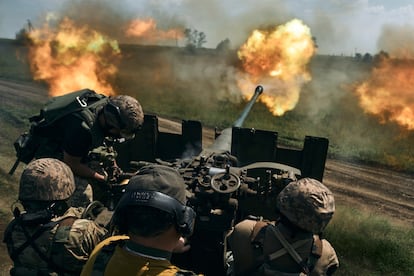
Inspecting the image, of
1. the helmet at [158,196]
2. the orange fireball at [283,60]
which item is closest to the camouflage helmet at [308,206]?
the helmet at [158,196]

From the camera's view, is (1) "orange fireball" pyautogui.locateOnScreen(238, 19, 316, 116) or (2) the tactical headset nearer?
(2) the tactical headset

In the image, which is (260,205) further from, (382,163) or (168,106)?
(168,106)

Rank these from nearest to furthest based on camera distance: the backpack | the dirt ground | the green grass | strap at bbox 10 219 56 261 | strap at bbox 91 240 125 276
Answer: strap at bbox 91 240 125 276
strap at bbox 10 219 56 261
the backpack
the green grass
the dirt ground

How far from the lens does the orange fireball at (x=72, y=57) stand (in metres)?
19.0

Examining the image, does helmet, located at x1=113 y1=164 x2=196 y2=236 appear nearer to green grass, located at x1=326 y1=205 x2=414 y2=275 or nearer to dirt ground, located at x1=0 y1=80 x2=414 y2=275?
green grass, located at x1=326 y1=205 x2=414 y2=275

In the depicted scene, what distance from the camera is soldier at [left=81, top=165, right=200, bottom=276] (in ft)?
7.39

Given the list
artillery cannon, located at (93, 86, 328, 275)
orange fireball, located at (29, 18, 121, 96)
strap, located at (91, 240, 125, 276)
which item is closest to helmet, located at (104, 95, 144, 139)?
artillery cannon, located at (93, 86, 328, 275)

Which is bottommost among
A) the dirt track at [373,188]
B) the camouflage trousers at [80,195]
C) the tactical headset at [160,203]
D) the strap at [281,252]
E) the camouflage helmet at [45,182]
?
the dirt track at [373,188]

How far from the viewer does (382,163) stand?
16.6m

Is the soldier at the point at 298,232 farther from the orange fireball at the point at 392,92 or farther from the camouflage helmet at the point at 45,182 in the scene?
the orange fireball at the point at 392,92

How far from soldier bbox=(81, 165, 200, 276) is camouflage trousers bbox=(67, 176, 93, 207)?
3.90 meters

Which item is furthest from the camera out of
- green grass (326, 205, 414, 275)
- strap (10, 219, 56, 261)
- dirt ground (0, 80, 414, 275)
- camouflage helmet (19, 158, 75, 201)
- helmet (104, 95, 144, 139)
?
dirt ground (0, 80, 414, 275)

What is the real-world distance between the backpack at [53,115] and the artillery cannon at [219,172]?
1200 millimetres

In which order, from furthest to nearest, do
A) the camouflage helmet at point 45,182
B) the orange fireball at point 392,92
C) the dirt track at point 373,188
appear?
the orange fireball at point 392,92, the dirt track at point 373,188, the camouflage helmet at point 45,182
